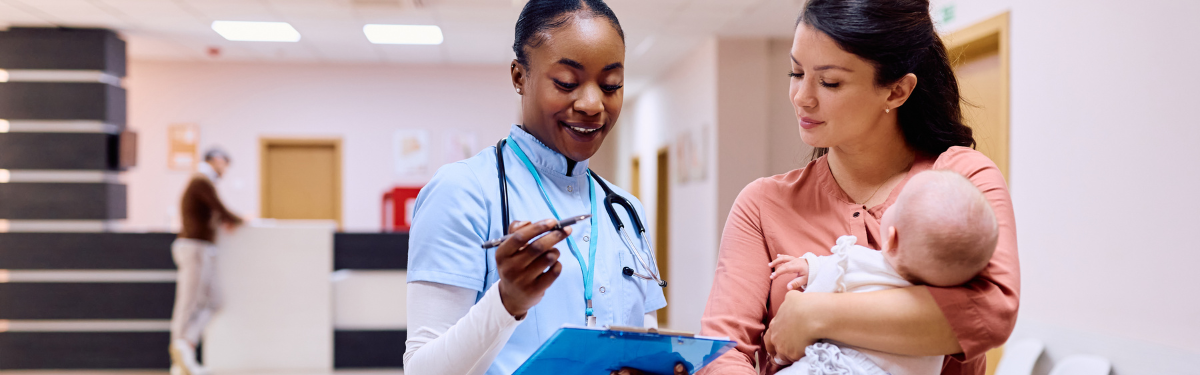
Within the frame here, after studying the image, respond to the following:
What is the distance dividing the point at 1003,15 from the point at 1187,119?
1114 mm

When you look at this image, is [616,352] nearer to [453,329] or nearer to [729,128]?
[453,329]

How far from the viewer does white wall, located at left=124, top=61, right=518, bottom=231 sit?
27.5 feet

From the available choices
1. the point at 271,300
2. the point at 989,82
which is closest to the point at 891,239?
the point at 989,82

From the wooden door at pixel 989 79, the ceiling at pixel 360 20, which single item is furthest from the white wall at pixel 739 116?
the wooden door at pixel 989 79

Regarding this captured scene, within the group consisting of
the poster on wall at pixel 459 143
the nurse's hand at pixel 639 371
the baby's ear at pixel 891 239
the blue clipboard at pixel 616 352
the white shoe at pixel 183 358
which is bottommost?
the white shoe at pixel 183 358

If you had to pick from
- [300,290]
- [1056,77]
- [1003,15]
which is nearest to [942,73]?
[1056,77]

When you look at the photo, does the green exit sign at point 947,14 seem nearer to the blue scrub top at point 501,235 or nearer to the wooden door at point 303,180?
the blue scrub top at point 501,235

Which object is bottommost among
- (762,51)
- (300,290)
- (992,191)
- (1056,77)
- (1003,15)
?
(300,290)

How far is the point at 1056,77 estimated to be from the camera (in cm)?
299

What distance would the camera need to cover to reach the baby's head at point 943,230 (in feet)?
3.11

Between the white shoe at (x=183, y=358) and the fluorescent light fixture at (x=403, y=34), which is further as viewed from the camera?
the fluorescent light fixture at (x=403, y=34)

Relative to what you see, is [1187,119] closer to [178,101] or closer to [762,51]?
[762,51]

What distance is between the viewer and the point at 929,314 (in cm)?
98

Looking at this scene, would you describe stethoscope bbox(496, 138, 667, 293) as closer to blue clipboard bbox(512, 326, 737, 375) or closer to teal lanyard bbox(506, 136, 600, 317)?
teal lanyard bbox(506, 136, 600, 317)
